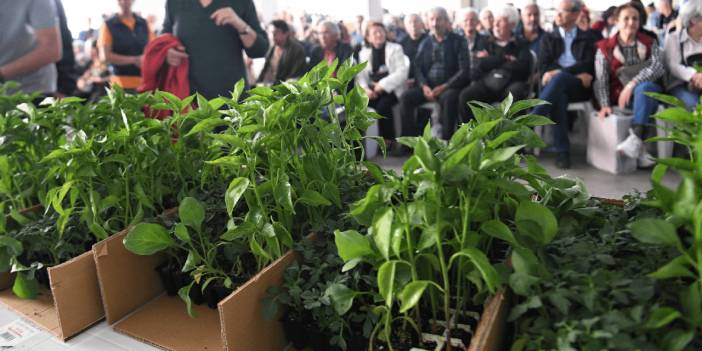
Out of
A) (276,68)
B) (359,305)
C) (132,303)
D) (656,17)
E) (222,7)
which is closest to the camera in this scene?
(359,305)

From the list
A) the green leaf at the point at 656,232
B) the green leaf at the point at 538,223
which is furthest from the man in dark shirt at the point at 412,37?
the green leaf at the point at 656,232

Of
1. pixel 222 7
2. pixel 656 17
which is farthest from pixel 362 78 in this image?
pixel 656 17

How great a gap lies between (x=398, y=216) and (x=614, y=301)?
0.35m

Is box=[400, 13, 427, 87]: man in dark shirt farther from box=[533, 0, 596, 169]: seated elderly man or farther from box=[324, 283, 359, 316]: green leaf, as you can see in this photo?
box=[324, 283, 359, 316]: green leaf

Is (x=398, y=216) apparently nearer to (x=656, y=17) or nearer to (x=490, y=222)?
(x=490, y=222)

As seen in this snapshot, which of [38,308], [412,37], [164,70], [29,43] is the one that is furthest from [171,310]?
[412,37]

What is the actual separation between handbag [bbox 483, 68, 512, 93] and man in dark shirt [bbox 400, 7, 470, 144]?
219 mm

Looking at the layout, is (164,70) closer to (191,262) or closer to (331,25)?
(331,25)

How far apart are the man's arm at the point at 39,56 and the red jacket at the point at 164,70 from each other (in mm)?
537

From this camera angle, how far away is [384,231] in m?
0.85

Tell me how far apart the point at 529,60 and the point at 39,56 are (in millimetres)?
3439

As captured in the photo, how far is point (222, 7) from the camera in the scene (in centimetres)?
326

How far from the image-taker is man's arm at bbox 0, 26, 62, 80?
10.3ft

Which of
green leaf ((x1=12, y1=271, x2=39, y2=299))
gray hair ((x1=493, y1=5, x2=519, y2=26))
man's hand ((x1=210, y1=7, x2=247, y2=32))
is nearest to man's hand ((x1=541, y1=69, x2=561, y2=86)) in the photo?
gray hair ((x1=493, y1=5, x2=519, y2=26))
